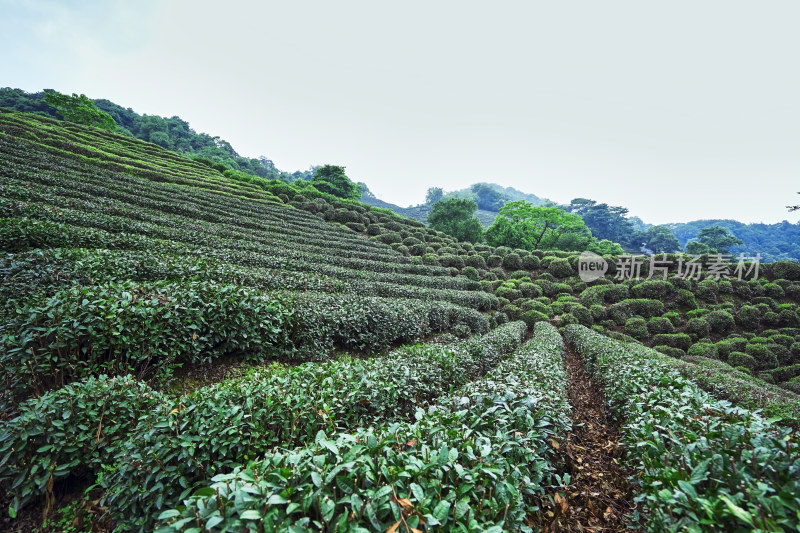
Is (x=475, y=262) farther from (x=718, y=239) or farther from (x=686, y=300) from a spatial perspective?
(x=718, y=239)

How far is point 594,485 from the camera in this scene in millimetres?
3498

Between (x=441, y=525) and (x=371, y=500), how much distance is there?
393mm

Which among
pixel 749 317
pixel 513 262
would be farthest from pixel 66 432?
pixel 513 262

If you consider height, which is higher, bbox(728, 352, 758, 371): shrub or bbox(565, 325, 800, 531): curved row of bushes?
bbox(565, 325, 800, 531): curved row of bushes

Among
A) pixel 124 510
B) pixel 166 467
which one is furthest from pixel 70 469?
pixel 166 467

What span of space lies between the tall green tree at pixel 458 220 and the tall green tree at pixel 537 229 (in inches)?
79.1

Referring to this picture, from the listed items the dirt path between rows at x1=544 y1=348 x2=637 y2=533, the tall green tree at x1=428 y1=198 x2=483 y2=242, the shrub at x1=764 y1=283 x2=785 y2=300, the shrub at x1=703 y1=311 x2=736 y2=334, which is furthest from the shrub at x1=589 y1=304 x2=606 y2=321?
the tall green tree at x1=428 y1=198 x2=483 y2=242

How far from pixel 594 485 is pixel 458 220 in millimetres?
36456

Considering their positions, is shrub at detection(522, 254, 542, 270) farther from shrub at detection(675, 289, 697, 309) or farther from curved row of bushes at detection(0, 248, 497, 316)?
curved row of bushes at detection(0, 248, 497, 316)

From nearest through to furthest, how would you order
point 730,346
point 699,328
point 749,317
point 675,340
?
point 730,346 < point 675,340 < point 699,328 < point 749,317

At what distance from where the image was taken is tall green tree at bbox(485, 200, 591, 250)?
33344 mm

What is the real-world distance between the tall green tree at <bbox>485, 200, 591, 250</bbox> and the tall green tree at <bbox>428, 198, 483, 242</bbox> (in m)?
2.01

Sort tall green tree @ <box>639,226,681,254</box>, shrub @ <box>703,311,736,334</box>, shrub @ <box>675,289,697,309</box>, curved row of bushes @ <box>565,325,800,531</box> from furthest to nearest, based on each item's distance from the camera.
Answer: tall green tree @ <box>639,226,681,254</box>, shrub @ <box>675,289,697,309</box>, shrub @ <box>703,311,736,334</box>, curved row of bushes @ <box>565,325,800,531</box>

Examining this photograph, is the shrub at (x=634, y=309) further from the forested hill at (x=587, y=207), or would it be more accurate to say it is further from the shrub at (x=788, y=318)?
the forested hill at (x=587, y=207)
